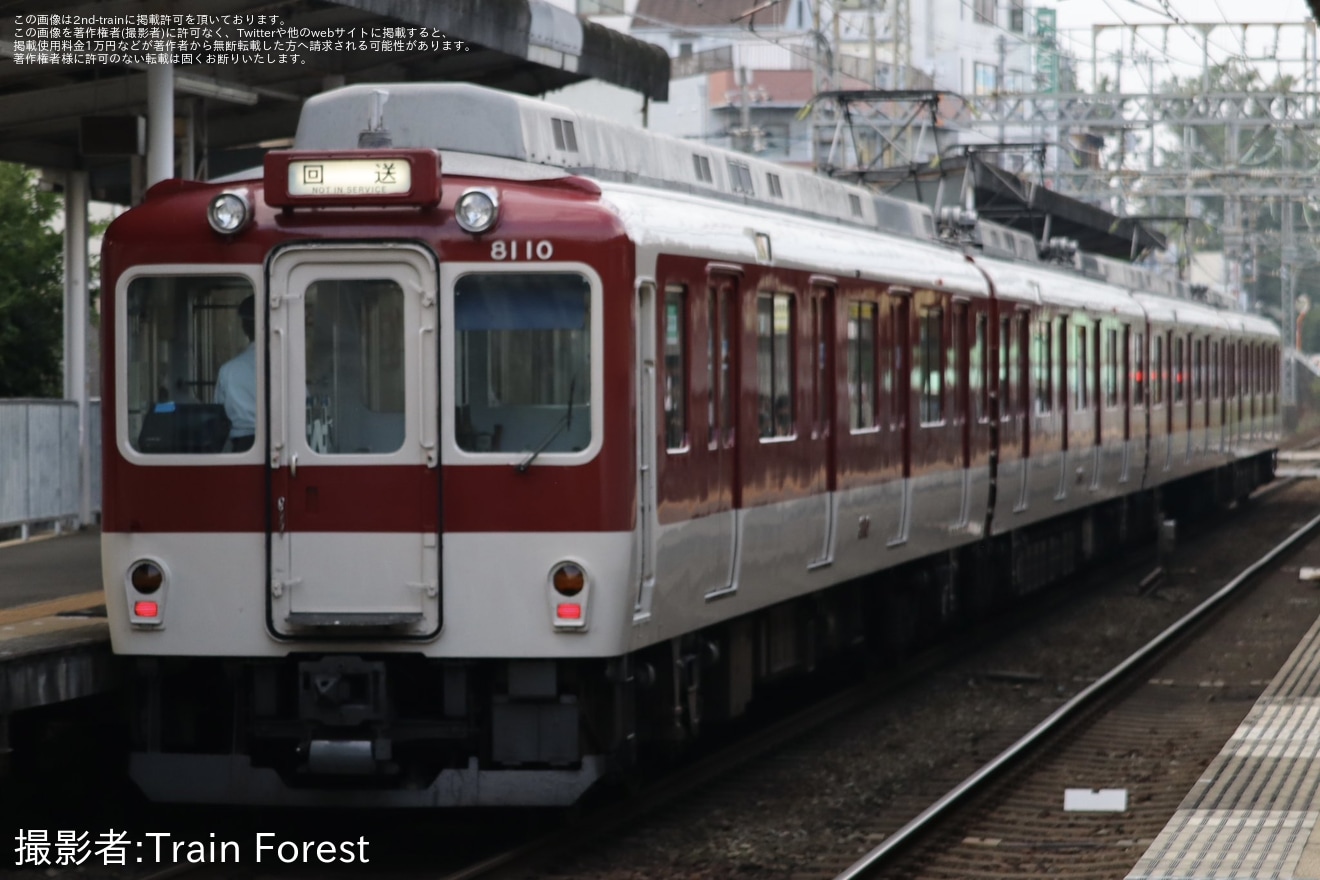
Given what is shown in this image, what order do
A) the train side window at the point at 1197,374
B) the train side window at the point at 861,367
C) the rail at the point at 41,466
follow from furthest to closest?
the train side window at the point at 1197,374 < the rail at the point at 41,466 < the train side window at the point at 861,367

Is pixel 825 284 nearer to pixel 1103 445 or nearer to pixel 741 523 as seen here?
pixel 741 523

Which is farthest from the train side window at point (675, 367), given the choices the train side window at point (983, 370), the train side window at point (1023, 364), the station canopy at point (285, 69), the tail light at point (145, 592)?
the train side window at point (1023, 364)

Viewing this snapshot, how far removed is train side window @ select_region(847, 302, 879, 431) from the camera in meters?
11.8

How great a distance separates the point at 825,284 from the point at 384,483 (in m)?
3.63

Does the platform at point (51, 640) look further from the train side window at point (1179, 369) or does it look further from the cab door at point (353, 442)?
the train side window at point (1179, 369)

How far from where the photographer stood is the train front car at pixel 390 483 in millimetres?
8352

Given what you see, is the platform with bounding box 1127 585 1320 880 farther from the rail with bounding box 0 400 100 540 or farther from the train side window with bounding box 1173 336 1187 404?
the train side window with bounding box 1173 336 1187 404

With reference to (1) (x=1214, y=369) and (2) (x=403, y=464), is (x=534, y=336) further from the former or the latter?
(1) (x=1214, y=369)

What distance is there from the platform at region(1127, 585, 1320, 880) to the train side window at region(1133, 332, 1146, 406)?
9333mm

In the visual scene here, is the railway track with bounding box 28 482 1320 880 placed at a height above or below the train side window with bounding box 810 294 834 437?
below

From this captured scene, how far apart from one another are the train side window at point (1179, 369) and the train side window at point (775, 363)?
560 inches

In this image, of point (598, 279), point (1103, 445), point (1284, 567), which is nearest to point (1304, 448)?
point (1284, 567)

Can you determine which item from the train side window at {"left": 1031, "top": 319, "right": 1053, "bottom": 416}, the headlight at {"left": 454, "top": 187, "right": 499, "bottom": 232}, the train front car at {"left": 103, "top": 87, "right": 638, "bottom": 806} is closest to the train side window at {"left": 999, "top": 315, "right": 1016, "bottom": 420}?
the train side window at {"left": 1031, "top": 319, "right": 1053, "bottom": 416}

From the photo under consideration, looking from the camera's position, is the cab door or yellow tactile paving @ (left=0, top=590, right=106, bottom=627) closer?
the cab door
